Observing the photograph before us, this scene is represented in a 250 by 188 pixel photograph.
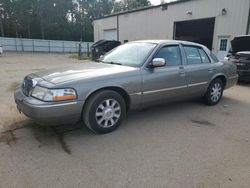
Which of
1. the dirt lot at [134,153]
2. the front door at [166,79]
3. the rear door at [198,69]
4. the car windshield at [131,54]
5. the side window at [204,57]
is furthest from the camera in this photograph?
the side window at [204,57]

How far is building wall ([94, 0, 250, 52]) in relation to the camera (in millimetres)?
12797

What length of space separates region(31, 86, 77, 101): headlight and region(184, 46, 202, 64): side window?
279 cm

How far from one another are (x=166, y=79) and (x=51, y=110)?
226 cm

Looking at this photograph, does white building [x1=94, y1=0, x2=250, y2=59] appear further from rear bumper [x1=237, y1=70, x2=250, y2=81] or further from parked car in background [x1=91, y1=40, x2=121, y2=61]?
rear bumper [x1=237, y1=70, x2=250, y2=81]

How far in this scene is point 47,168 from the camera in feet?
8.82

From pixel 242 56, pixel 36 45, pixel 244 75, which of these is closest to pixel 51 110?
pixel 244 75

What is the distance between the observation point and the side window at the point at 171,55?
4348 mm

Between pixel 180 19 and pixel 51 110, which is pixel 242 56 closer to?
pixel 51 110

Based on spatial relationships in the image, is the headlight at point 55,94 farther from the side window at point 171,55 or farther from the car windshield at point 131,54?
the side window at point 171,55

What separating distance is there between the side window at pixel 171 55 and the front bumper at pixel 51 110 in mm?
1964

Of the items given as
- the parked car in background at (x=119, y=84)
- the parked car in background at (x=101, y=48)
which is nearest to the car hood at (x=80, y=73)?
the parked car in background at (x=119, y=84)

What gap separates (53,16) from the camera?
143ft

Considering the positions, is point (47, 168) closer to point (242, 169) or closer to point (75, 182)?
point (75, 182)

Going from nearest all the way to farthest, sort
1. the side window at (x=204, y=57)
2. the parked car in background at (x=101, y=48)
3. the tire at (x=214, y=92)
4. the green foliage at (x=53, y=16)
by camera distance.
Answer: the side window at (x=204, y=57), the tire at (x=214, y=92), the parked car in background at (x=101, y=48), the green foliage at (x=53, y=16)
